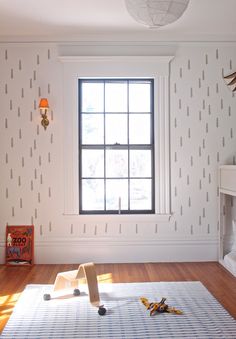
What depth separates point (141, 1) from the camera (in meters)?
2.90

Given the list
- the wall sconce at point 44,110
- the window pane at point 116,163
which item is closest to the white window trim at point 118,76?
the wall sconce at point 44,110

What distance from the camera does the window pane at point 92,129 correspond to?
19.8 ft

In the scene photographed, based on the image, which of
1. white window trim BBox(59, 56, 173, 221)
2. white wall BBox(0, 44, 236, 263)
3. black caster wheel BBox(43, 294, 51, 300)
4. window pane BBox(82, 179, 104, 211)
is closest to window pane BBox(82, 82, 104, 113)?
white window trim BBox(59, 56, 173, 221)

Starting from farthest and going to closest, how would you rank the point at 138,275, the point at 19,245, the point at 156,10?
the point at 19,245
the point at 138,275
the point at 156,10

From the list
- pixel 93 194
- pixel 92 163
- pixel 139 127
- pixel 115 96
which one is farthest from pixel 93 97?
pixel 93 194

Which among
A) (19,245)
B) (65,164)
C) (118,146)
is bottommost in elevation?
(19,245)

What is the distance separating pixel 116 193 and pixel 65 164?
0.80m

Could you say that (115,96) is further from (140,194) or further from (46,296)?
(46,296)

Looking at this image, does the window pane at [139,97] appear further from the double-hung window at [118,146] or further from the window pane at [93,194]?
the window pane at [93,194]

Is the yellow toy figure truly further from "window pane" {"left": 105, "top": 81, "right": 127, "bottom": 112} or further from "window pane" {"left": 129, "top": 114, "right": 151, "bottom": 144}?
"window pane" {"left": 105, "top": 81, "right": 127, "bottom": 112}

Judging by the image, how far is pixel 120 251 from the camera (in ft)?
19.6

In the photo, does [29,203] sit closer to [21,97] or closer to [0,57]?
[21,97]

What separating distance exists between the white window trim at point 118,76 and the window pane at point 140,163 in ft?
0.47

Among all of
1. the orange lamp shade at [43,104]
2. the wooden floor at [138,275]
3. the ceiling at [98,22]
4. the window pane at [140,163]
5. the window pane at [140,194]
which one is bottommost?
the wooden floor at [138,275]
